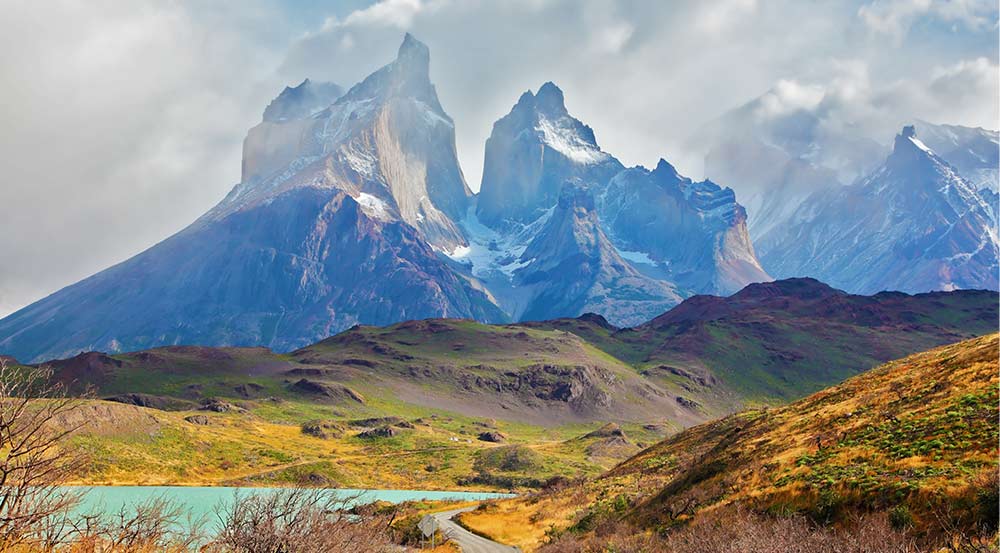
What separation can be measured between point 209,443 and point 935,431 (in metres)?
152

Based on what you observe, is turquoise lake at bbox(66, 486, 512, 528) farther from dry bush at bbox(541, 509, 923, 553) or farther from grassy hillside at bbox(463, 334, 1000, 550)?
dry bush at bbox(541, 509, 923, 553)

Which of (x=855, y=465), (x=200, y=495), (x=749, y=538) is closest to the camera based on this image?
(x=749, y=538)

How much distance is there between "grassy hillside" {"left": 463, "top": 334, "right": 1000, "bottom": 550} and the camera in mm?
30969

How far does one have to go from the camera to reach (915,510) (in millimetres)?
30094

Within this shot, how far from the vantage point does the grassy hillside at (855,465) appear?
30969mm

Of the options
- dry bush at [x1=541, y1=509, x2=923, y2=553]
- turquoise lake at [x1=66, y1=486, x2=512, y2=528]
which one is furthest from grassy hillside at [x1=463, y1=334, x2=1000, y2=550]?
turquoise lake at [x1=66, y1=486, x2=512, y2=528]

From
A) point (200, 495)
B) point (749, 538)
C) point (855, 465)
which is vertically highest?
point (200, 495)

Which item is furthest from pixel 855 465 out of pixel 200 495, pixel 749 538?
pixel 200 495

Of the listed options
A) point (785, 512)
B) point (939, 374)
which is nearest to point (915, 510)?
point (785, 512)

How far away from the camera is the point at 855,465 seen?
124 ft

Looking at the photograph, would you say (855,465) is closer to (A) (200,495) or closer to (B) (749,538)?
(B) (749,538)

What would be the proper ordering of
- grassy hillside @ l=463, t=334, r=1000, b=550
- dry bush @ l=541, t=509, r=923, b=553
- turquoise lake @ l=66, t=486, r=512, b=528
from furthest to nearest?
turquoise lake @ l=66, t=486, r=512, b=528 → grassy hillside @ l=463, t=334, r=1000, b=550 → dry bush @ l=541, t=509, r=923, b=553

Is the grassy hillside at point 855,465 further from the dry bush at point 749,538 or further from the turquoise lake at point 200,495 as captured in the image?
the turquoise lake at point 200,495

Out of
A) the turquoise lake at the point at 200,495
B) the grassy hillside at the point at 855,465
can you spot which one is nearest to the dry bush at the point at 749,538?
the grassy hillside at the point at 855,465
